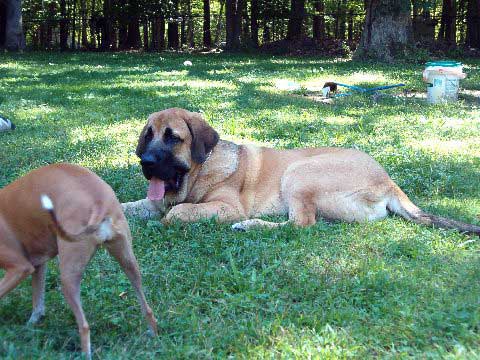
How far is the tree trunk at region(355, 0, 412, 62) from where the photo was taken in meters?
19.3

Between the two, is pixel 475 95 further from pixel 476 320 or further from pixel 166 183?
pixel 476 320

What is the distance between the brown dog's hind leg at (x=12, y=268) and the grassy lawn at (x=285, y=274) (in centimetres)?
34

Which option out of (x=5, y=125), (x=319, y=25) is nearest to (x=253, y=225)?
(x=5, y=125)

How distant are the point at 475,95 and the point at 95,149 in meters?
8.24

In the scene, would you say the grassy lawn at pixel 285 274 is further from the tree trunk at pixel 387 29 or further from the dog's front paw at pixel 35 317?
the tree trunk at pixel 387 29

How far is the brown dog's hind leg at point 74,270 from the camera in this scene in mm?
3000

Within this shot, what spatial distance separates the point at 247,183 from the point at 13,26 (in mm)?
24140

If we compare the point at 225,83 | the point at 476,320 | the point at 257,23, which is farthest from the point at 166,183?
the point at 257,23

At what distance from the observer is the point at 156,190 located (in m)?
5.45

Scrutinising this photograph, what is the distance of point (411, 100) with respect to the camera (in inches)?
457

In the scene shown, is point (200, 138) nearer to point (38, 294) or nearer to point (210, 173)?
point (210, 173)

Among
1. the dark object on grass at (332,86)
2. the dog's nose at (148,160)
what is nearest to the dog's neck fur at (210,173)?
the dog's nose at (148,160)

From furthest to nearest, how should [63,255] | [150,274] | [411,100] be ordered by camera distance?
[411,100]
[150,274]
[63,255]

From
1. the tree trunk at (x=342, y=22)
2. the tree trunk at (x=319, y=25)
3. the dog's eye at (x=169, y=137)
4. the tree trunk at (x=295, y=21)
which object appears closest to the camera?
the dog's eye at (x=169, y=137)
